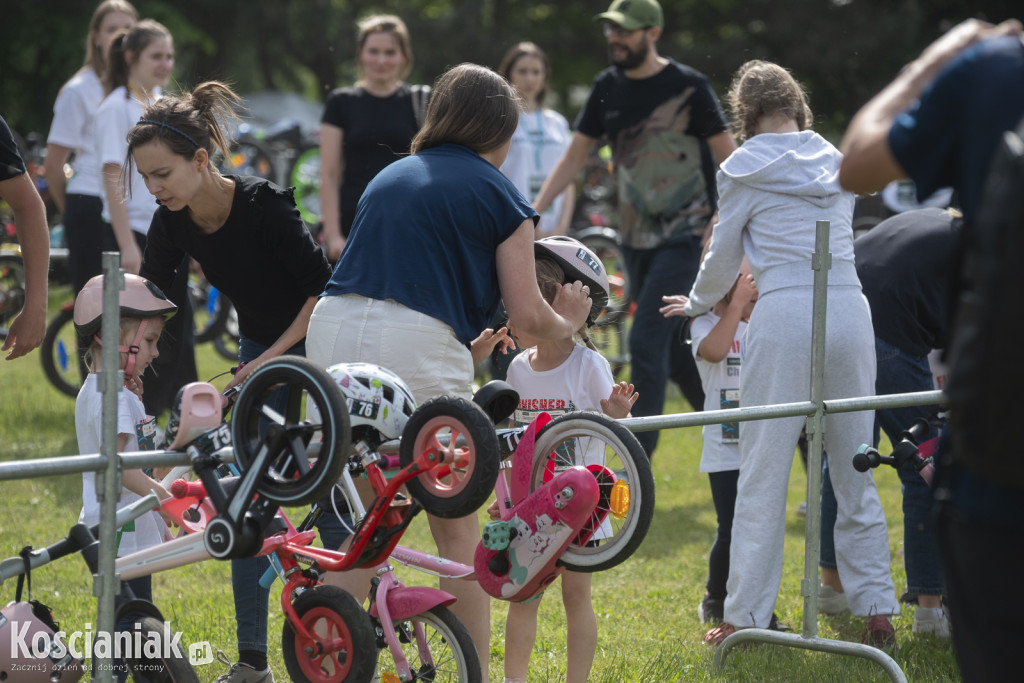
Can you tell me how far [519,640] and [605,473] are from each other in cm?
84

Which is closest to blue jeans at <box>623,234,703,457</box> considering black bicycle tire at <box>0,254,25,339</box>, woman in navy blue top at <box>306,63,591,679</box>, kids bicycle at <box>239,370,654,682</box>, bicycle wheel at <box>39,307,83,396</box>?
woman in navy blue top at <box>306,63,591,679</box>

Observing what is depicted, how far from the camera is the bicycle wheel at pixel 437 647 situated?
2.81m

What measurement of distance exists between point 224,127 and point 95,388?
1044 millimetres

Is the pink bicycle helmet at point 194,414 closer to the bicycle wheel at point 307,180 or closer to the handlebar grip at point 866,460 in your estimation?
the handlebar grip at point 866,460

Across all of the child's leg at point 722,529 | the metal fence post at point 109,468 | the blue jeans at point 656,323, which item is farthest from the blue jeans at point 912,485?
the metal fence post at point 109,468

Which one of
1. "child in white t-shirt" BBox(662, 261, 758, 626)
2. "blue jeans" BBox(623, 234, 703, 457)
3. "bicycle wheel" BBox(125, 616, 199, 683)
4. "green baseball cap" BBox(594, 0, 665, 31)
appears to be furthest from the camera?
"green baseball cap" BBox(594, 0, 665, 31)

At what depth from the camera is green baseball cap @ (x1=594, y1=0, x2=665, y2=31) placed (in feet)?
18.9

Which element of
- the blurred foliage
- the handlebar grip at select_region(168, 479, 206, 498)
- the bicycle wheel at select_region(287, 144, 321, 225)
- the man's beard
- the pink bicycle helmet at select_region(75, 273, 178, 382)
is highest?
the blurred foliage

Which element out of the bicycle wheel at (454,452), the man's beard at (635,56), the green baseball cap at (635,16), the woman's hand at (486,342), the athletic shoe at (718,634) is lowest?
the athletic shoe at (718,634)

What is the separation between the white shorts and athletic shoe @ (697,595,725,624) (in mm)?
1993

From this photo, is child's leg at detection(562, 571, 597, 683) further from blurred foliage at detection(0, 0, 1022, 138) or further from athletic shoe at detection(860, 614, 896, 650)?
blurred foliage at detection(0, 0, 1022, 138)

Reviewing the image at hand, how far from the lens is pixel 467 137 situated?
312 cm

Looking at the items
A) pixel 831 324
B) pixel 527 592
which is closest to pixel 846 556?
pixel 831 324

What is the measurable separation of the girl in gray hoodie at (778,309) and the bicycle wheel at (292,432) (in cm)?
197
